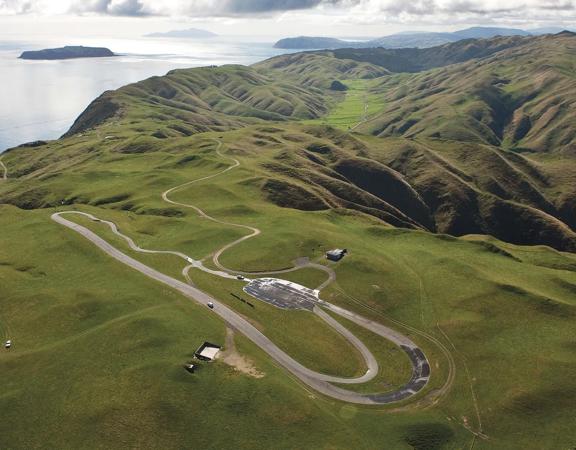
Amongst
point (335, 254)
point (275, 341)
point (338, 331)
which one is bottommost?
point (338, 331)

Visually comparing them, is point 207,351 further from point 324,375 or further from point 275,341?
point 324,375

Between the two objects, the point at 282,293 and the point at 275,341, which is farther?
the point at 282,293

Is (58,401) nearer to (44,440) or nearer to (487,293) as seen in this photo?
(44,440)

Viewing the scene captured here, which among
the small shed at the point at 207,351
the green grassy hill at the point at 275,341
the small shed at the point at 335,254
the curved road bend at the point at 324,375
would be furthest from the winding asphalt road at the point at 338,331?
the small shed at the point at 207,351

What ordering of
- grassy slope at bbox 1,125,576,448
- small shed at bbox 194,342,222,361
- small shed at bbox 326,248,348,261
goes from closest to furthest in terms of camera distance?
grassy slope at bbox 1,125,576,448, small shed at bbox 194,342,222,361, small shed at bbox 326,248,348,261

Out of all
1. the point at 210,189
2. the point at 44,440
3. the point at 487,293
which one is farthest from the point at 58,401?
the point at 210,189

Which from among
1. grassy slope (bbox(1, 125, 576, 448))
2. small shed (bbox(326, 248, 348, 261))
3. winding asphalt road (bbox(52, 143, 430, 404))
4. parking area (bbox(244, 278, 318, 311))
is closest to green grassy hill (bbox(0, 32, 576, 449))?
grassy slope (bbox(1, 125, 576, 448))

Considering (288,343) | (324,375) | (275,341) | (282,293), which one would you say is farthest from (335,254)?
(324,375)

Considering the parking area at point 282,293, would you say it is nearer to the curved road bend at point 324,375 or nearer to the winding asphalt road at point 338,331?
the winding asphalt road at point 338,331

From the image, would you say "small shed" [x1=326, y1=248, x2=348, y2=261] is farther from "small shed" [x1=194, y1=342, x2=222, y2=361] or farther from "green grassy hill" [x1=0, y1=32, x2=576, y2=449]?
"small shed" [x1=194, y1=342, x2=222, y2=361]
